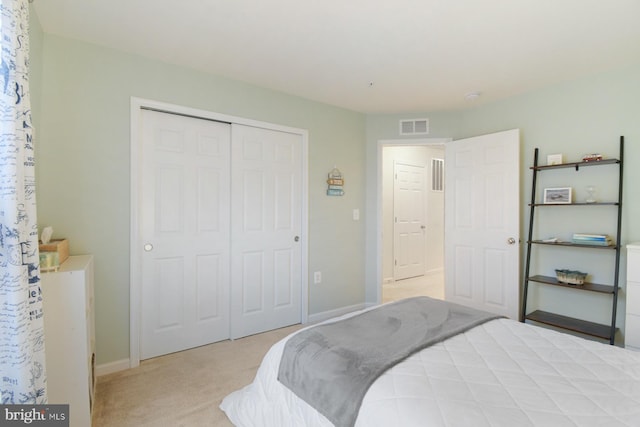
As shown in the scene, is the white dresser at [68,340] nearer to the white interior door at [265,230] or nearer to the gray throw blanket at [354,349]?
the gray throw blanket at [354,349]

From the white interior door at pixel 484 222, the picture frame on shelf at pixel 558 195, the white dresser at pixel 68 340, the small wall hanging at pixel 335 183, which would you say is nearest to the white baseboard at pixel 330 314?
the white interior door at pixel 484 222

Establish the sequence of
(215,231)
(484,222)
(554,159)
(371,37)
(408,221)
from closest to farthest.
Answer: (371,37) < (215,231) < (554,159) < (484,222) < (408,221)

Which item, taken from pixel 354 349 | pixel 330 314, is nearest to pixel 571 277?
pixel 330 314

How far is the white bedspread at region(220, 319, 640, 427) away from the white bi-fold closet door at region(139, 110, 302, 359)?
133 centimetres

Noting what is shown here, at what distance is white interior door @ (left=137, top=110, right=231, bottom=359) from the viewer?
2.56 m

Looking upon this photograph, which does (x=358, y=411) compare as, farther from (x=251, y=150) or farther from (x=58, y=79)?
(x=58, y=79)

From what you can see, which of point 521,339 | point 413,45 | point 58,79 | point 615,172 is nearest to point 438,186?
point 615,172

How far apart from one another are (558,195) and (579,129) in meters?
0.62

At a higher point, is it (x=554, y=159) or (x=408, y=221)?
(x=554, y=159)

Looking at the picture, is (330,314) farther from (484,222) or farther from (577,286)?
(577,286)

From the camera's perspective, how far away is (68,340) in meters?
1.61

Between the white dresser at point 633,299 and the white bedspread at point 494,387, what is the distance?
46.2 inches

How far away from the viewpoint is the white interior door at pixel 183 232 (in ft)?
8.39

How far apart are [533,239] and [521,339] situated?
6.67 feet
